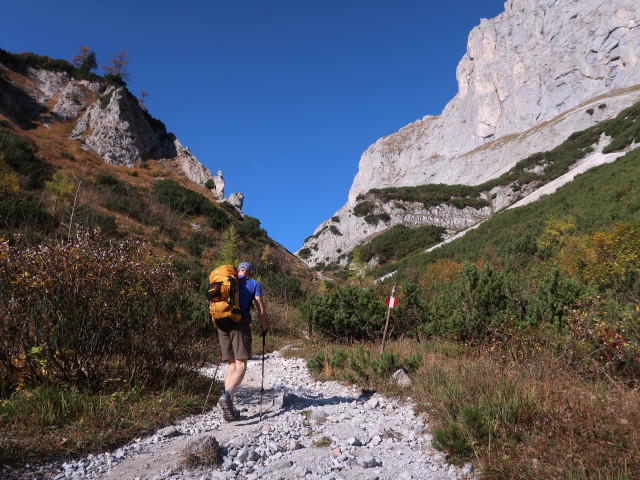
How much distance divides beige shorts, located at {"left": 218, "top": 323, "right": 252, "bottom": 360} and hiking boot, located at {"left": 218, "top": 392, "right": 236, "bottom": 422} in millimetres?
448

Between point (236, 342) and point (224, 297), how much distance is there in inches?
22.8

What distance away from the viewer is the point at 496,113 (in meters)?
77.9

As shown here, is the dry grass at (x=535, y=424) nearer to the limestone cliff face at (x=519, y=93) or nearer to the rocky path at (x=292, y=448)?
the rocky path at (x=292, y=448)

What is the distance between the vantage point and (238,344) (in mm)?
4133

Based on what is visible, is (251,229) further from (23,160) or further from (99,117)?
(99,117)

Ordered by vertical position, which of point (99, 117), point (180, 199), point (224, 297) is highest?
point (99, 117)

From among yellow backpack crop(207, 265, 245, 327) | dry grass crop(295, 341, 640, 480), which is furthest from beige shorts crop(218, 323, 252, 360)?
dry grass crop(295, 341, 640, 480)

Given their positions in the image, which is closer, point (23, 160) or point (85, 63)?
point (23, 160)

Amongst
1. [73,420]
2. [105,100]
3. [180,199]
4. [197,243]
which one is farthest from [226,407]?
[105,100]

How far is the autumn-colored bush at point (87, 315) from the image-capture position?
12.0 ft

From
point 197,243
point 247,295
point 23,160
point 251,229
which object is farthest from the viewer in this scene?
point 251,229

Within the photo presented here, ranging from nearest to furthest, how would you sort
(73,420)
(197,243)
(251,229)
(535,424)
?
(535,424) < (73,420) < (197,243) < (251,229)

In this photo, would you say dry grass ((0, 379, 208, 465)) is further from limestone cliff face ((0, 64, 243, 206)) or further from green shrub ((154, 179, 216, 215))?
limestone cliff face ((0, 64, 243, 206))

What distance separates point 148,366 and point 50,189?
71.6ft
